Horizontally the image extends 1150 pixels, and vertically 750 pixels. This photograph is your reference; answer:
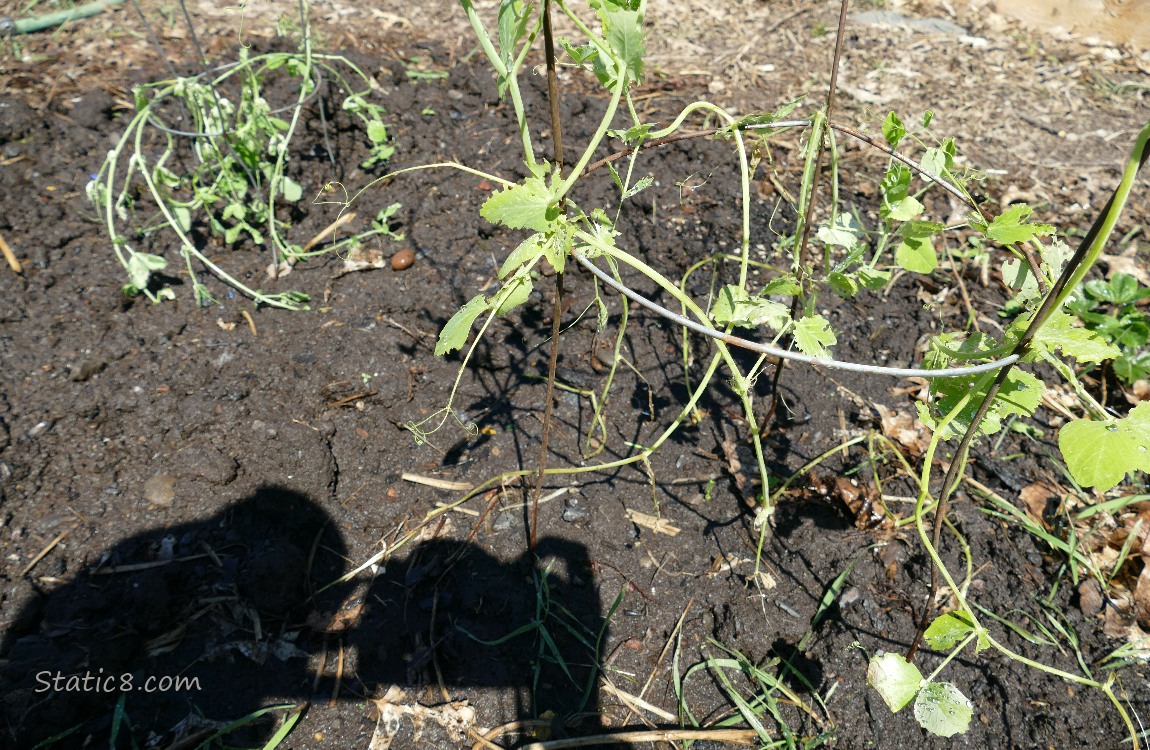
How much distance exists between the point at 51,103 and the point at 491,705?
3.46 metres

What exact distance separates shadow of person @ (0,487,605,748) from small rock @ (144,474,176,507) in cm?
9

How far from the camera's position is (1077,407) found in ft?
7.58

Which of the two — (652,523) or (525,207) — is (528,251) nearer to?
(525,207)

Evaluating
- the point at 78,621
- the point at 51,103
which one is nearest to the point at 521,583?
the point at 78,621

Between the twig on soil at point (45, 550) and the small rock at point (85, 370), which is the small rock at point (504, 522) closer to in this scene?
the twig on soil at point (45, 550)

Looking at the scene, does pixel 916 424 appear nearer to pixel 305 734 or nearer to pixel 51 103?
pixel 305 734

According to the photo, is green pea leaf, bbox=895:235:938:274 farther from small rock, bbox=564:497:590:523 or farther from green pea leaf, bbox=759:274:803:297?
small rock, bbox=564:497:590:523

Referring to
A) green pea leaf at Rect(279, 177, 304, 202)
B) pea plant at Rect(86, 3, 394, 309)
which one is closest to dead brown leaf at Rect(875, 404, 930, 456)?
pea plant at Rect(86, 3, 394, 309)

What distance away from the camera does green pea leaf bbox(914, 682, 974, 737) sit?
4.12 feet

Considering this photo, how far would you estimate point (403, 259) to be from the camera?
8.64 feet

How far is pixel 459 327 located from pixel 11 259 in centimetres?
230

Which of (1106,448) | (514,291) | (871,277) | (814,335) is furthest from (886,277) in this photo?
(514,291)

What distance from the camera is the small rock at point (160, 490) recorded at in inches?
77.7

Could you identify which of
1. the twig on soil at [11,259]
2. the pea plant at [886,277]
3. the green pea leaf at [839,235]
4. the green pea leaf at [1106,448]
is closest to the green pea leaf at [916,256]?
the pea plant at [886,277]
